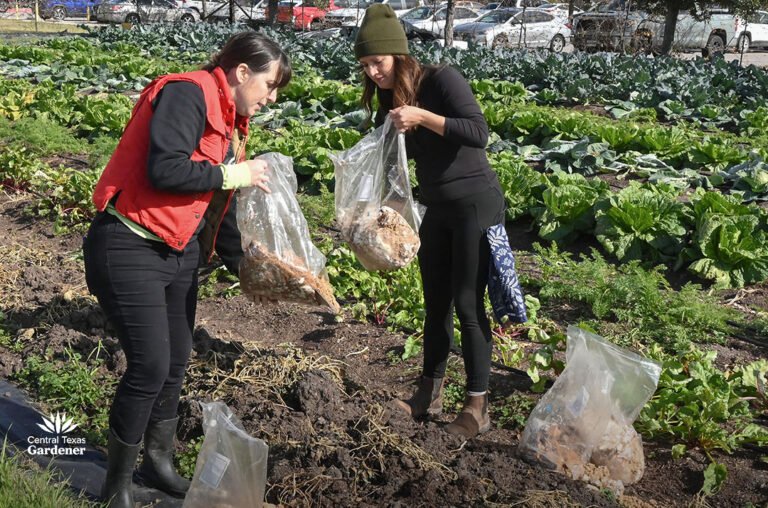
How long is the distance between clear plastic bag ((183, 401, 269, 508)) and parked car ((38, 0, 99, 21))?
3397cm

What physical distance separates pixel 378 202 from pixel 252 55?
3.37 feet

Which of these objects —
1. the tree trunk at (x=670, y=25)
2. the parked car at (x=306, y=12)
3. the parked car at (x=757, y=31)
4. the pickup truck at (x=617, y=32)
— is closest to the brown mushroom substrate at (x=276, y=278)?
the pickup truck at (x=617, y=32)

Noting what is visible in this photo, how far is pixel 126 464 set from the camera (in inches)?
116

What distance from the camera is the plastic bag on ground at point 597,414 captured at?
10.4 feet

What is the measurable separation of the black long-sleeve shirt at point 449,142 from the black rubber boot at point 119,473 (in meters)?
1.42

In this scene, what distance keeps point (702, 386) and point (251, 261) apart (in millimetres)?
1871

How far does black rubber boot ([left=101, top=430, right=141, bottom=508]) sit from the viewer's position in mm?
2932

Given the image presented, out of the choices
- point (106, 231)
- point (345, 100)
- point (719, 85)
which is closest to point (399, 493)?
point (106, 231)

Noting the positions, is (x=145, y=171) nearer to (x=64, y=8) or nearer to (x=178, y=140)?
(x=178, y=140)

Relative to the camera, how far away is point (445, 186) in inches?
130

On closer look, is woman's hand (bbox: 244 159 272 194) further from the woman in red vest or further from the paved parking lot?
the paved parking lot

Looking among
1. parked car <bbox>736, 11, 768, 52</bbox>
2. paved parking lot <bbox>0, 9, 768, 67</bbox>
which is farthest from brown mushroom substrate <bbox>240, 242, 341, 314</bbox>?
parked car <bbox>736, 11, 768, 52</bbox>

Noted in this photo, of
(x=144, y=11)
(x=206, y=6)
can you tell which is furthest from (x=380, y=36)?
(x=206, y=6)

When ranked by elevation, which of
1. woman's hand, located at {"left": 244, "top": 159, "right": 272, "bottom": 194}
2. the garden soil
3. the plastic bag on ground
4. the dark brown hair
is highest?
the dark brown hair
